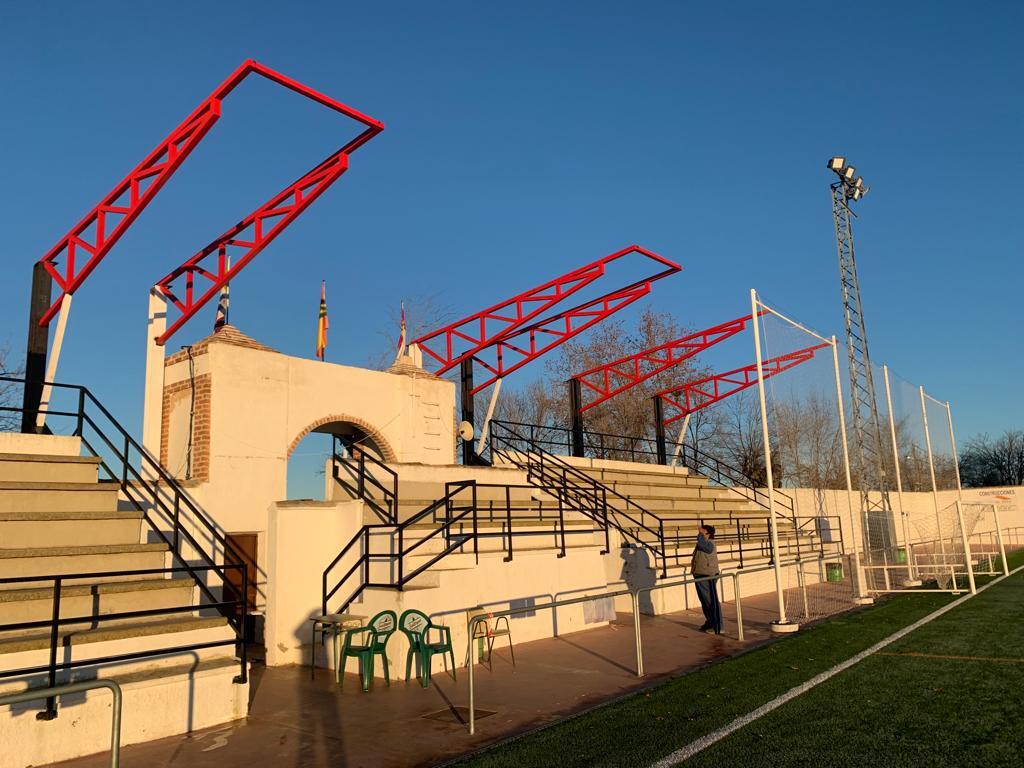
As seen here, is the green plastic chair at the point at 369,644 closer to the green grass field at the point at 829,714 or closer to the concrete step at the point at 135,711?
the concrete step at the point at 135,711

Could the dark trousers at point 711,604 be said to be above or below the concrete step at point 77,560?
A: below

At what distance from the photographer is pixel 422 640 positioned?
32.6 feet

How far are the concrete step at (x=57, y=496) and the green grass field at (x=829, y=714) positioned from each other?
5.97 metres

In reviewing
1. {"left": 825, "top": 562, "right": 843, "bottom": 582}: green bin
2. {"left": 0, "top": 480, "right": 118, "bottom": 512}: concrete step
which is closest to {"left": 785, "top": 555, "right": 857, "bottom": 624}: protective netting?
{"left": 825, "top": 562, "right": 843, "bottom": 582}: green bin

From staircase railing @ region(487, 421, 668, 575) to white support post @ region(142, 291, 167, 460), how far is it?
24.3 ft

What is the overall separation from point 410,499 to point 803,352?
8653mm

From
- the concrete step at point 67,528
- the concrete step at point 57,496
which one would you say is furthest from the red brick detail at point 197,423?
the concrete step at point 67,528

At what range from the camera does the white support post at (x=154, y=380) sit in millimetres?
14562

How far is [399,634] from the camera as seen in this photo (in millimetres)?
10125

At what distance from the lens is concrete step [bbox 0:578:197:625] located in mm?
7652

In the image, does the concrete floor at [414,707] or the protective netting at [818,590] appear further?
the protective netting at [818,590]

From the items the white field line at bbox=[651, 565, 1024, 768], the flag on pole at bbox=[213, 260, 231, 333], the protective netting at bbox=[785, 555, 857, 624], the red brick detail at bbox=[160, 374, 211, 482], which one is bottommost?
the white field line at bbox=[651, 565, 1024, 768]

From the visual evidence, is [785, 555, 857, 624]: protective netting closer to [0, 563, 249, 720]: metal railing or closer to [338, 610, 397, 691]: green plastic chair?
[338, 610, 397, 691]: green plastic chair

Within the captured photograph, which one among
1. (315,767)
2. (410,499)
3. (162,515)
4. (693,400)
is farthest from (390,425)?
(693,400)
